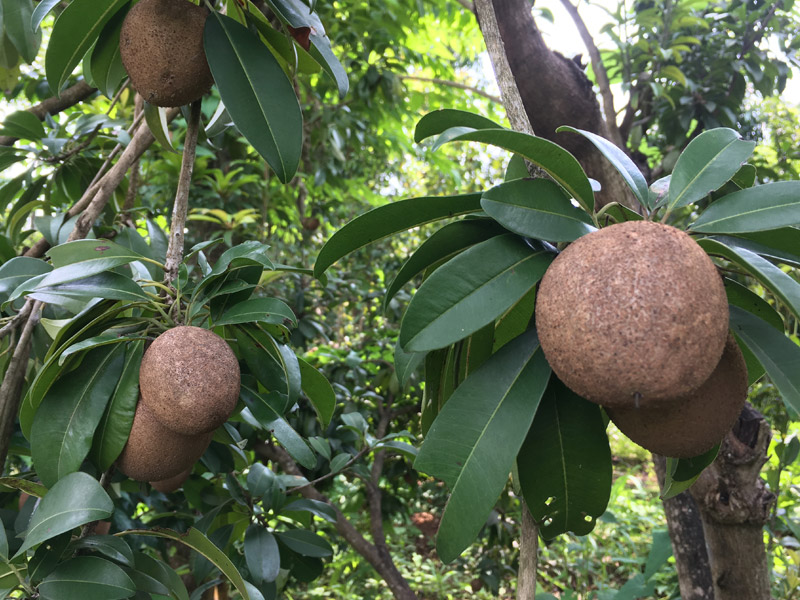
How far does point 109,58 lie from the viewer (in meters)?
0.99

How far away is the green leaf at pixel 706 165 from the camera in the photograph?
0.63 meters

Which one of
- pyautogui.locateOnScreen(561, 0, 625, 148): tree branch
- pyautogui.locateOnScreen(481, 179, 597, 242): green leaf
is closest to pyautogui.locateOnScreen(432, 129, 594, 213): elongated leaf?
pyautogui.locateOnScreen(481, 179, 597, 242): green leaf

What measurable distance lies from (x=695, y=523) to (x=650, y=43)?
186 cm

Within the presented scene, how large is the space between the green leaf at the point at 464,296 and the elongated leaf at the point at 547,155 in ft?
0.31

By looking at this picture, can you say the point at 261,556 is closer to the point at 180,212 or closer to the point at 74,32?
the point at 180,212

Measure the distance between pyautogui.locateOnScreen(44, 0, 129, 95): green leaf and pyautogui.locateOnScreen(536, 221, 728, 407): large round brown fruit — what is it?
0.73m

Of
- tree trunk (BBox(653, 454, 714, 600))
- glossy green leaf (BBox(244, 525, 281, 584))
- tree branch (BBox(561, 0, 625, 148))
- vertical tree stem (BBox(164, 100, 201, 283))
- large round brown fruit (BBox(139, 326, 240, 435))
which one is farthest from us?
tree branch (BBox(561, 0, 625, 148))

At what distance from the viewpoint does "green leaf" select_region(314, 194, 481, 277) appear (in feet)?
2.06

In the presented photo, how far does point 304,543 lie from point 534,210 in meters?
1.24

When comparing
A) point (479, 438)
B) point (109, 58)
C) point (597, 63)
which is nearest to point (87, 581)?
point (479, 438)

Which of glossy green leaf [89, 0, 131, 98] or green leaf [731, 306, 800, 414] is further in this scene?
glossy green leaf [89, 0, 131, 98]

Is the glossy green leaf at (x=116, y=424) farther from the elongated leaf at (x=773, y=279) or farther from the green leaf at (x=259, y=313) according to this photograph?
the elongated leaf at (x=773, y=279)

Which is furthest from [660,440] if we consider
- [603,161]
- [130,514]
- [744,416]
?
[130,514]

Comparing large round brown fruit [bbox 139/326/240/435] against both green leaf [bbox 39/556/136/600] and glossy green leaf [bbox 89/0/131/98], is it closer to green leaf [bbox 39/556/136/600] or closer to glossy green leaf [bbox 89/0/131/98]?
green leaf [bbox 39/556/136/600]
